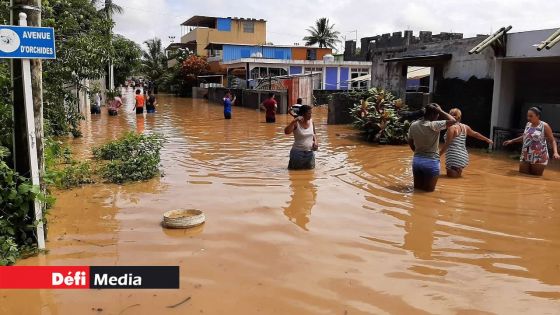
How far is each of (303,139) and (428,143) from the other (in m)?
2.69

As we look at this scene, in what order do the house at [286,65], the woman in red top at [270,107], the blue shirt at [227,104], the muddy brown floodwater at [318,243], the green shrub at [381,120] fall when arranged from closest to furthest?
the muddy brown floodwater at [318,243] → the green shrub at [381,120] → the woman in red top at [270,107] → the blue shirt at [227,104] → the house at [286,65]

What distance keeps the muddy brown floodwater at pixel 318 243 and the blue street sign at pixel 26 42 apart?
2025 millimetres

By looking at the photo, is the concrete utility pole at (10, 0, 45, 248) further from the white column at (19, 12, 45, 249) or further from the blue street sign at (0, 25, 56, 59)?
the blue street sign at (0, 25, 56, 59)

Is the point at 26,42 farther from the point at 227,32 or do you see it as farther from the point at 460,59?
the point at 227,32

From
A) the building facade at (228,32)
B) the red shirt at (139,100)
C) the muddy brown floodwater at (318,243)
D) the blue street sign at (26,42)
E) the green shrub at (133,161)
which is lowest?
the muddy brown floodwater at (318,243)

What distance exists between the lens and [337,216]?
6.56 meters

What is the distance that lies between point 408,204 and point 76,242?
4489 mm

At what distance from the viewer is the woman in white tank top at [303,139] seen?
9.31m

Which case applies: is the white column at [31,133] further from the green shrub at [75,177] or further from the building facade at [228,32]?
the building facade at [228,32]

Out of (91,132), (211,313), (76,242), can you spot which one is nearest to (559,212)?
(211,313)

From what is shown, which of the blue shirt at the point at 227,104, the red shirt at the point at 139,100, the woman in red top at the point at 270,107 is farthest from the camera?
the red shirt at the point at 139,100

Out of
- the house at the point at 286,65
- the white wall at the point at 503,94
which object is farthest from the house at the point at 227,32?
the white wall at the point at 503,94

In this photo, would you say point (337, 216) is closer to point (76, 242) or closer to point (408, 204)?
point (408, 204)

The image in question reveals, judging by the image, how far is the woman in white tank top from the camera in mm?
9312
